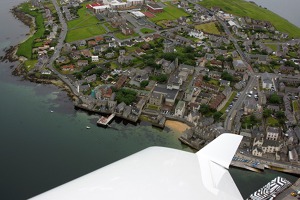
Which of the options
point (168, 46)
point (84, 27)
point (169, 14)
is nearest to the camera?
point (168, 46)

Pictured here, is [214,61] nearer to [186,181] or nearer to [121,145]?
[121,145]

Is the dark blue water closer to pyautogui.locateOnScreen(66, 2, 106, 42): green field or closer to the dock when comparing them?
the dock

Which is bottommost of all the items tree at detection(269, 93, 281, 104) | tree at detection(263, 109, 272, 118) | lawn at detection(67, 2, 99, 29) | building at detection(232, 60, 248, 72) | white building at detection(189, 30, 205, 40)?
lawn at detection(67, 2, 99, 29)

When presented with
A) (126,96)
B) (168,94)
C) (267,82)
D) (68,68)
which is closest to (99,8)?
(68,68)

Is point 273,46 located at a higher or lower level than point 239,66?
higher

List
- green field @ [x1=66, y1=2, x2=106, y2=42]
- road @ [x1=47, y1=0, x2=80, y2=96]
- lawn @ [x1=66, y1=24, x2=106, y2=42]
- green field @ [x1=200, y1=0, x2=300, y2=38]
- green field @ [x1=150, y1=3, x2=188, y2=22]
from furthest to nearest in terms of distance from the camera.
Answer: green field @ [x1=150, y1=3, x2=188, y2=22] < green field @ [x1=200, y1=0, x2=300, y2=38] < green field @ [x1=66, y1=2, x2=106, y2=42] < lawn @ [x1=66, y1=24, x2=106, y2=42] < road @ [x1=47, y1=0, x2=80, y2=96]

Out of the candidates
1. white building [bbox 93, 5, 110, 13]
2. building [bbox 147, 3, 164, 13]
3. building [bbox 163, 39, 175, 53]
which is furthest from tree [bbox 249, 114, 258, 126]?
white building [bbox 93, 5, 110, 13]

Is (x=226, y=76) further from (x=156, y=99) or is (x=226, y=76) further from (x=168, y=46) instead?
(x=168, y=46)

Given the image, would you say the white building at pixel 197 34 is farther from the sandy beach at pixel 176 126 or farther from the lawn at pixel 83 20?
the sandy beach at pixel 176 126
